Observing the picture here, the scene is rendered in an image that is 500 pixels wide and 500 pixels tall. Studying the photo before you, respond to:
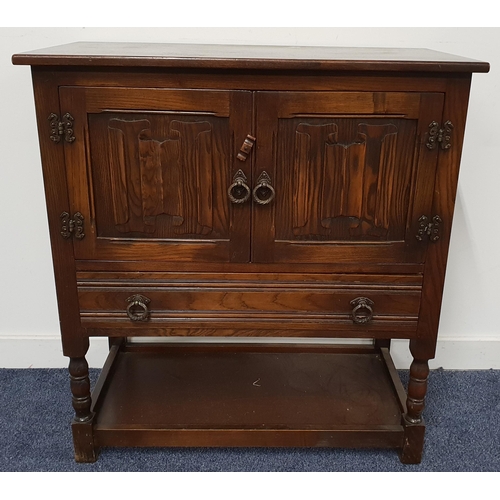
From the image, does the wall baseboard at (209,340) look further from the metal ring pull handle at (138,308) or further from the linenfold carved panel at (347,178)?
the linenfold carved panel at (347,178)

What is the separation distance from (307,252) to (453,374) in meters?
0.94

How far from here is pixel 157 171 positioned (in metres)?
1.27

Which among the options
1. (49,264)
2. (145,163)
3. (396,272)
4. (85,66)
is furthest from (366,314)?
(49,264)

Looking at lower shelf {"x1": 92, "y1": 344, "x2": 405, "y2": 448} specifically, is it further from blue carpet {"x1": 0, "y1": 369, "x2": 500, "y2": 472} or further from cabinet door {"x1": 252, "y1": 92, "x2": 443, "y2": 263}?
cabinet door {"x1": 252, "y1": 92, "x2": 443, "y2": 263}

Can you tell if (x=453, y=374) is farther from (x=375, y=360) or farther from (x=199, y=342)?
(x=199, y=342)

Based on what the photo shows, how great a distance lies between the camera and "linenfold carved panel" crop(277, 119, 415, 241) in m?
1.24

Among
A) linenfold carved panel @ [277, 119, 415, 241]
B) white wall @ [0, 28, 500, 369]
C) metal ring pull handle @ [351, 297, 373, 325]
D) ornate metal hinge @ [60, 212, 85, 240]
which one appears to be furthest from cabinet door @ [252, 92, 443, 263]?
white wall @ [0, 28, 500, 369]

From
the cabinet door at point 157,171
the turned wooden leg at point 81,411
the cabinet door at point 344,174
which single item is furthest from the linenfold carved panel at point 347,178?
the turned wooden leg at point 81,411

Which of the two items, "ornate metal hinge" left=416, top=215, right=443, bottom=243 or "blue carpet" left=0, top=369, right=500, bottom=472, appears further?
"blue carpet" left=0, top=369, right=500, bottom=472

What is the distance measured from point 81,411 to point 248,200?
0.72 m

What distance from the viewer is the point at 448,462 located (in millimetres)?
1555

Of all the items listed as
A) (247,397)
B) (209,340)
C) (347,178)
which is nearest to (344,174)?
(347,178)

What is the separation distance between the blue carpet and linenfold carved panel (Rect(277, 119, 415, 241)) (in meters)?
0.64

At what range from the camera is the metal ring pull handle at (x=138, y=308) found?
1372 millimetres
